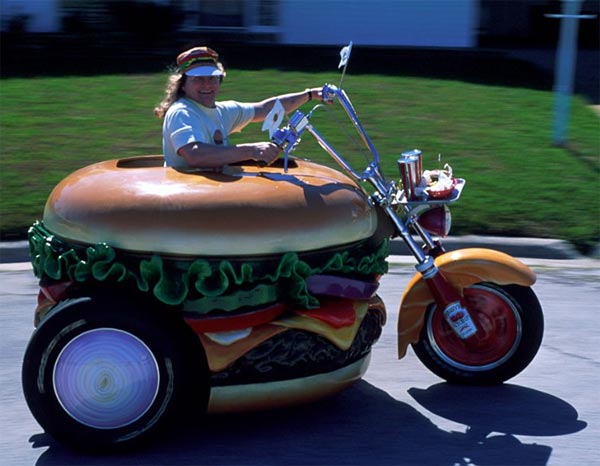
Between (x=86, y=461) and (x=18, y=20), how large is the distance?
11287 millimetres

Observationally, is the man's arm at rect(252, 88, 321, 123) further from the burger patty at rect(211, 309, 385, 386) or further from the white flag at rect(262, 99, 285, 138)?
the burger patty at rect(211, 309, 385, 386)

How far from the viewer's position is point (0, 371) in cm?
550

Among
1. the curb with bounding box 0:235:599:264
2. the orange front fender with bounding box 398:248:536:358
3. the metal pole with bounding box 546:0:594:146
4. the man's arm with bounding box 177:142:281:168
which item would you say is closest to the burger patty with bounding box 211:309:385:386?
the orange front fender with bounding box 398:248:536:358

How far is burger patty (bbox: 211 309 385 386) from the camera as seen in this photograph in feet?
14.6

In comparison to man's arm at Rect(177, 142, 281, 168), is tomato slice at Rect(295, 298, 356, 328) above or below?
below

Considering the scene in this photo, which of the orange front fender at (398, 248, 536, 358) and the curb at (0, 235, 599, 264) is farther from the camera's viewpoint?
the curb at (0, 235, 599, 264)

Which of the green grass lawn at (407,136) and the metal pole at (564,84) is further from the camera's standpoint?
the metal pole at (564,84)

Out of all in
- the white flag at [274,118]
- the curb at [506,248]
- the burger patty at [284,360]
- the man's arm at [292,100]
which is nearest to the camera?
the burger patty at [284,360]

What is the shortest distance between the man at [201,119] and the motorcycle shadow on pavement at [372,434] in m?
1.18

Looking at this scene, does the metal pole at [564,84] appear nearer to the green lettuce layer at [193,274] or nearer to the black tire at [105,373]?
the green lettuce layer at [193,274]

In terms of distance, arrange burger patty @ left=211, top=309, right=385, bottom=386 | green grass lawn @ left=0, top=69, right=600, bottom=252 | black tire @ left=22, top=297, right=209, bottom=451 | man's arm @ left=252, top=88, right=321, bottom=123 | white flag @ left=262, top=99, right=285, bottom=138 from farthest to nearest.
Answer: green grass lawn @ left=0, top=69, right=600, bottom=252
man's arm @ left=252, top=88, right=321, bottom=123
white flag @ left=262, top=99, right=285, bottom=138
burger patty @ left=211, top=309, right=385, bottom=386
black tire @ left=22, top=297, right=209, bottom=451

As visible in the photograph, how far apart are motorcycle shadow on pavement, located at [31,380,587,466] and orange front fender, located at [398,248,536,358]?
358mm

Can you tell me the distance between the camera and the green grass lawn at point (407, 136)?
26.5 feet

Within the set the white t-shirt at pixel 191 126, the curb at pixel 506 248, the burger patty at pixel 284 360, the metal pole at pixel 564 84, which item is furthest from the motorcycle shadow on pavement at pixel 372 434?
the metal pole at pixel 564 84
